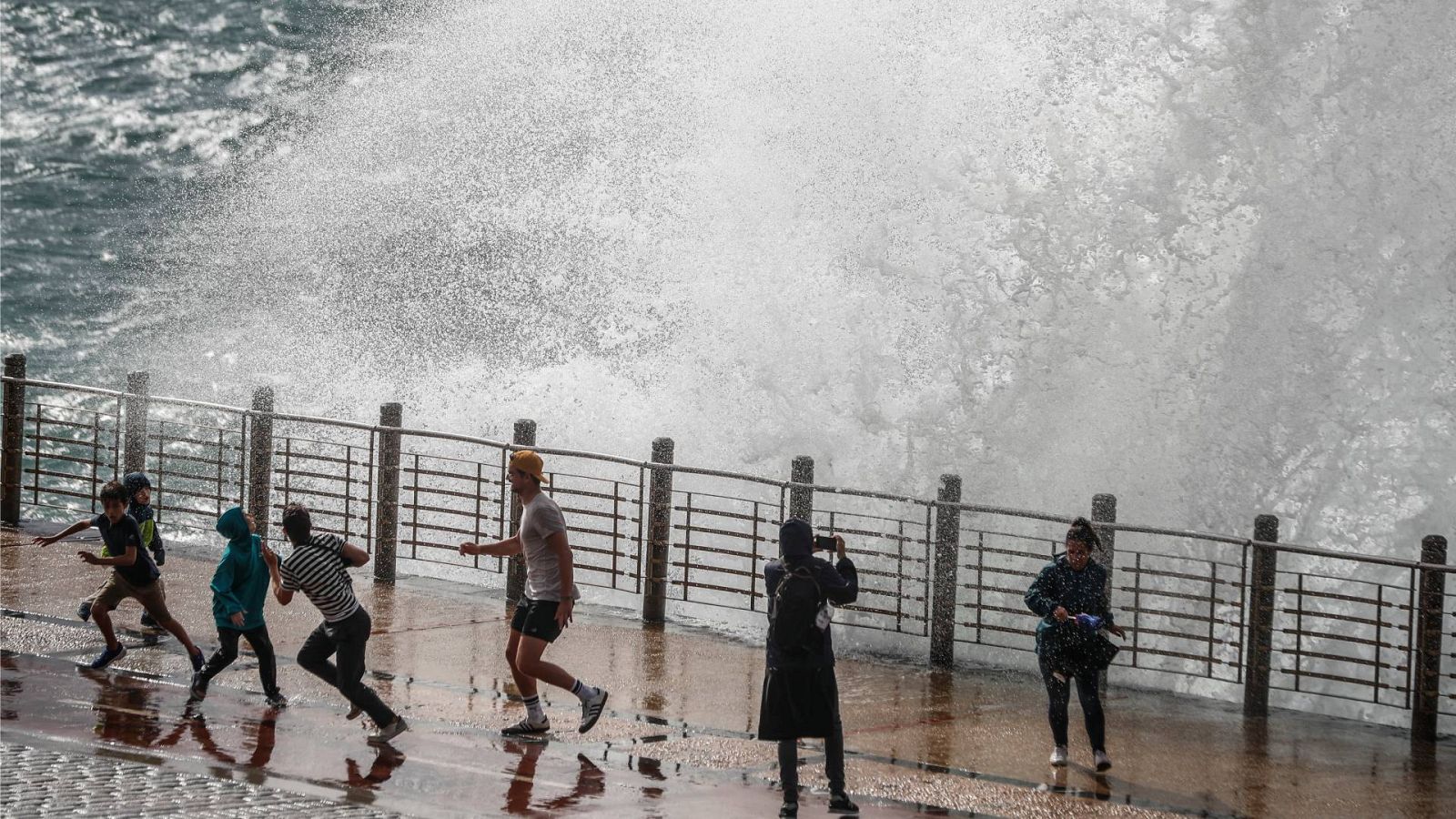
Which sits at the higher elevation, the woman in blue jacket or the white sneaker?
the woman in blue jacket

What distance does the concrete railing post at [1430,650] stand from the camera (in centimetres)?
A: 1157

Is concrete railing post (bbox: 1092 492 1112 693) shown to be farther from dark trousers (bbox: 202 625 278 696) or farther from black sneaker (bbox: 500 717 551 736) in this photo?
dark trousers (bbox: 202 625 278 696)

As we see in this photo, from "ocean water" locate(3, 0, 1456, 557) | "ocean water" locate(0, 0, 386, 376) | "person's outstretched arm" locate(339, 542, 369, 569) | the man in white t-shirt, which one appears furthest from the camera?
"ocean water" locate(0, 0, 386, 376)

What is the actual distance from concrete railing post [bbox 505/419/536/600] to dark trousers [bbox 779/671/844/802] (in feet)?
17.4

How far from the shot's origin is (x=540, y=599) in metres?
10.2

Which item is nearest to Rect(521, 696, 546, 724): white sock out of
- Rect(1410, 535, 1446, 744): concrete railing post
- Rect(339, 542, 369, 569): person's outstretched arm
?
Rect(339, 542, 369, 569): person's outstretched arm

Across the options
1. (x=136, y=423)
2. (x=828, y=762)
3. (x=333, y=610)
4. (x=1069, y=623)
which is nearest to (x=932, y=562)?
(x=1069, y=623)

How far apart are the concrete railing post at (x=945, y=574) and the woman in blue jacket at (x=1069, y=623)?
262cm

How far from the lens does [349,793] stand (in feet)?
28.8

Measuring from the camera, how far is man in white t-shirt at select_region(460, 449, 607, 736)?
10115 mm

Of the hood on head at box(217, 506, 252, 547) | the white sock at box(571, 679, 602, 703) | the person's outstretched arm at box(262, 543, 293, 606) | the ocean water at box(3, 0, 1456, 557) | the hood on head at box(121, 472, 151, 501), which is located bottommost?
the white sock at box(571, 679, 602, 703)

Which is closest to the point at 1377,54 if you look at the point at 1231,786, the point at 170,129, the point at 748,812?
the point at 1231,786

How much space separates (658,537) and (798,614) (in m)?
5.54

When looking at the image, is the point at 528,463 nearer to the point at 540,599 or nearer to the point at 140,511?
the point at 540,599
